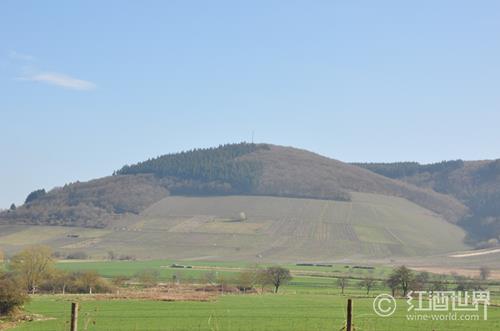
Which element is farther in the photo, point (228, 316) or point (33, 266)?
point (33, 266)

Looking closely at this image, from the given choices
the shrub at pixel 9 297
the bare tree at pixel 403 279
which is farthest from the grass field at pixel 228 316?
the bare tree at pixel 403 279

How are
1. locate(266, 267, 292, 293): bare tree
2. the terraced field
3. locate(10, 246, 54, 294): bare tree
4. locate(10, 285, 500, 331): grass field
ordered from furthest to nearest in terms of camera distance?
the terraced field, locate(266, 267, 292, 293): bare tree, locate(10, 246, 54, 294): bare tree, locate(10, 285, 500, 331): grass field

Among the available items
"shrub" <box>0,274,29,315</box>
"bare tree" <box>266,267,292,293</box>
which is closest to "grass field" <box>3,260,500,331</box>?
"shrub" <box>0,274,29,315</box>

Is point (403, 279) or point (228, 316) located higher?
point (403, 279)

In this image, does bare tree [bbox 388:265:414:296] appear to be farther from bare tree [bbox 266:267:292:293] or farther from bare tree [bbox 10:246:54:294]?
bare tree [bbox 10:246:54:294]

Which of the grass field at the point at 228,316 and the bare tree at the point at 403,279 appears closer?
the grass field at the point at 228,316

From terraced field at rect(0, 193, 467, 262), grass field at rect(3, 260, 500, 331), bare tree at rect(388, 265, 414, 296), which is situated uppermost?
terraced field at rect(0, 193, 467, 262)

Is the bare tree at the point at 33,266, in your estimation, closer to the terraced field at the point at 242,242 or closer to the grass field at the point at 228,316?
the grass field at the point at 228,316

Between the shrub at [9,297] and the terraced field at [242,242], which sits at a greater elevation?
the terraced field at [242,242]

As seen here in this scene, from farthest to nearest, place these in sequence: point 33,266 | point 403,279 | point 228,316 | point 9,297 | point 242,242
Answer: point 242,242
point 33,266
point 403,279
point 9,297
point 228,316

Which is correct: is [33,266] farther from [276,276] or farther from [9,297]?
[9,297]

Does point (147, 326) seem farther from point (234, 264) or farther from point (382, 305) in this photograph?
point (234, 264)

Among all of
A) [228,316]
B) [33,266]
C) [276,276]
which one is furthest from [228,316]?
[276,276]

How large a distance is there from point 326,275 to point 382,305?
210 feet
